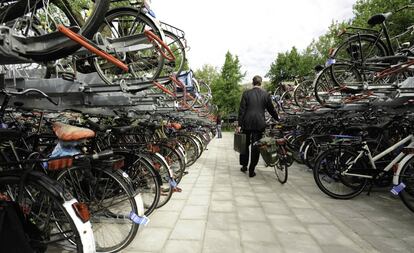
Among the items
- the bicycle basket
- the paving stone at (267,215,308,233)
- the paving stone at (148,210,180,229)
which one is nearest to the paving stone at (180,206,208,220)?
the paving stone at (148,210,180,229)

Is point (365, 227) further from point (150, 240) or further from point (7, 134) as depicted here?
point (7, 134)

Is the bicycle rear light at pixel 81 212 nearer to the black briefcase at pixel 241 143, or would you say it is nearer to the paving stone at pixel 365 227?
the paving stone at pixel 365 227

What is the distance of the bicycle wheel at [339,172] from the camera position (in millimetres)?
4211

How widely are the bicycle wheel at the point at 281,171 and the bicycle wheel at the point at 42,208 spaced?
13.1 feet

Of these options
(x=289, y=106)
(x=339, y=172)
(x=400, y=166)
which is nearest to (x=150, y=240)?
(x=339, y=172)

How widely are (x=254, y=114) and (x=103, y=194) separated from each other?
3731 millimetres

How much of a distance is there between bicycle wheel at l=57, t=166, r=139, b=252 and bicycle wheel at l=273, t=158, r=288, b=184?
3.35 metres

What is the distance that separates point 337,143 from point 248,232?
2245 millimetres

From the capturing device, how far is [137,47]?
9.27 feet

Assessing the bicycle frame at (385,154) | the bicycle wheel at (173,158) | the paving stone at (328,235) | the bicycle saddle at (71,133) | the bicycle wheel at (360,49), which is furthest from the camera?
the bicycle wheel at (173,158)

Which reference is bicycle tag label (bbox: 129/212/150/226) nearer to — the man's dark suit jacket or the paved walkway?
the paved walkway

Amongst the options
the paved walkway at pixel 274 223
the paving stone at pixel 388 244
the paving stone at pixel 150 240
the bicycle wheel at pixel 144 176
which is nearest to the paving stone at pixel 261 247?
the paved walkway at pixel 274 223

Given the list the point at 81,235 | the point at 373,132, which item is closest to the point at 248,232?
the point at 81,235

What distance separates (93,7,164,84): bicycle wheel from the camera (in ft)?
10.5
